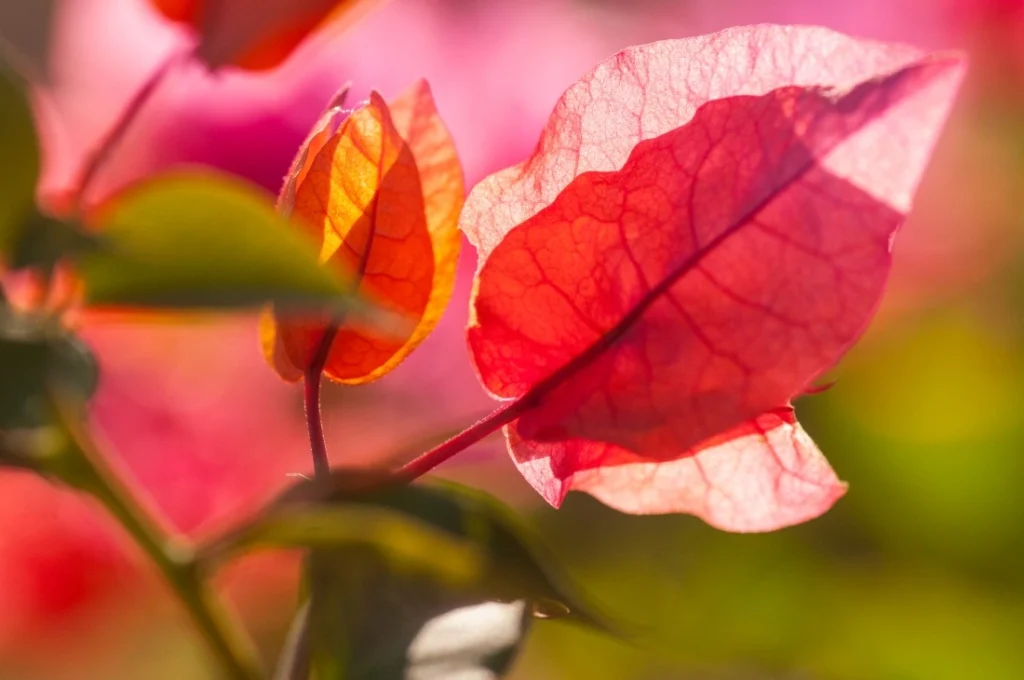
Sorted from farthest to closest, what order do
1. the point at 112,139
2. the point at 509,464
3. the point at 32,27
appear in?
the point at 32,27, the point at 509,464, the point at 112,139

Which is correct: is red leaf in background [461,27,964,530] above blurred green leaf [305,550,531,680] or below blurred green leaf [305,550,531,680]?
above

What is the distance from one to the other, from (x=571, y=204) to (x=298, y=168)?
2.1 inches

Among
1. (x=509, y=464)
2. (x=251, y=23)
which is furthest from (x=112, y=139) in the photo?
(x=509, y=464)

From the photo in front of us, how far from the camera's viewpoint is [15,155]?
0.63 feet

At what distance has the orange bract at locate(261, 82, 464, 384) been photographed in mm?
243

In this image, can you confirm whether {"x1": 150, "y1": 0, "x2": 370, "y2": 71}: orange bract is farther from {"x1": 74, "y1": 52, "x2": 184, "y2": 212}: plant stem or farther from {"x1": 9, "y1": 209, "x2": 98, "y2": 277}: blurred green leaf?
{"x1": 9, "y1": 209, "x2": 98, "y2": 277}: blurred green leaf

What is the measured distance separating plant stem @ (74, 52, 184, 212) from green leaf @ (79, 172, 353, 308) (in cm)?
7

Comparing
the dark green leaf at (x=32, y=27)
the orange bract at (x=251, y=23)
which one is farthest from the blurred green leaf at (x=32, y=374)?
the dark green leaf at (x=32, y=27)

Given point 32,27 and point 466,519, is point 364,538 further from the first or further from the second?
point 32,27

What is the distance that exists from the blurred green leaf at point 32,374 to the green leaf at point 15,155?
0.02 m

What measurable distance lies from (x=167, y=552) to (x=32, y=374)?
0.12 ft

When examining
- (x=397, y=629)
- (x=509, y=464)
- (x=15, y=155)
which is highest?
(x=15, y=155)

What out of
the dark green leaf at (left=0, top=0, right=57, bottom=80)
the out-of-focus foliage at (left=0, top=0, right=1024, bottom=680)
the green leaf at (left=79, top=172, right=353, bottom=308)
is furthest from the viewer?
the dark green leaf at (left=0, top=0, right=57, bottom=80)

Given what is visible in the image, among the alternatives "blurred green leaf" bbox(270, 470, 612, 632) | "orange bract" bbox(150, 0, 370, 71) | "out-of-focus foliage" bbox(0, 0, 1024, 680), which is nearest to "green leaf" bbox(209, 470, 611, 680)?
"blurred green leaf" bbox(270, 470, 612, 632)
